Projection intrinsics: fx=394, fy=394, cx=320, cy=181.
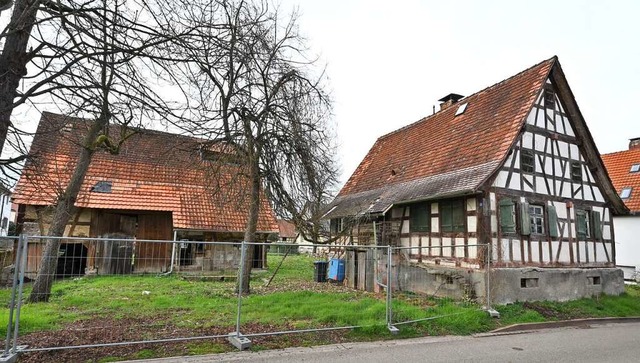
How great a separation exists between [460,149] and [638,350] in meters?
8.35

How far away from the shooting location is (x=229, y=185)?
12031mm

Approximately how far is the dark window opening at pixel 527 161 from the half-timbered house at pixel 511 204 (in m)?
0.03

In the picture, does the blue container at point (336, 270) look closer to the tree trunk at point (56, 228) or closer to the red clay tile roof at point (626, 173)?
the tree trunk at point (56, 228)

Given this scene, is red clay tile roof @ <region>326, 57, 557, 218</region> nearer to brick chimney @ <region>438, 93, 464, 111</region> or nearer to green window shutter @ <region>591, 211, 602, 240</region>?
brick chimney @ <region>438, 93, 464, 111</region>

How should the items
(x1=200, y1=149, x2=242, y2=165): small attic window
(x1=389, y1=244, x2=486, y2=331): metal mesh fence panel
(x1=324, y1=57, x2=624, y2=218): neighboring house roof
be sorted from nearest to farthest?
(x1=389, y1=244, x2=486, y2=331): metal mesh fence panel
(x1=200, y1=149, x2=242, y2=165): small attic window
(x1=324, y1=57, x2=624, y2=218): neighboring house roof

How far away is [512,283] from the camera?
11.6 metres

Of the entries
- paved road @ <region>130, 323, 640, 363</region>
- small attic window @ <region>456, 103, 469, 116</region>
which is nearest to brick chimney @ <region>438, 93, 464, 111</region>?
small attic window @ <region>456, 103, 469, 116</region>

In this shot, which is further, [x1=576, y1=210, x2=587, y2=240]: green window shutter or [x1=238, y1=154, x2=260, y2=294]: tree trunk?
[x1=576, y1=210, x2=587, y2=240]: green window shutter

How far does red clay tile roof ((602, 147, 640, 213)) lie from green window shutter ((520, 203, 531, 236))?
1196 cm

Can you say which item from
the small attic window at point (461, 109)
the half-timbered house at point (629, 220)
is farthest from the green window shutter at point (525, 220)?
the half-timbered house at point (629, 220)

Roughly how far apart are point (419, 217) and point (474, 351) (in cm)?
763

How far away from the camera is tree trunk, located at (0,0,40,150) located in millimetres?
4391

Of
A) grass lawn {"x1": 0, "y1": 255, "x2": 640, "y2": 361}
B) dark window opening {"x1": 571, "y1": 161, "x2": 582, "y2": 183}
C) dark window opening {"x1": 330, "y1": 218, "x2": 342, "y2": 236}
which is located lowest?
grass lawn {"x1": 0, "y1": 255, "x2": 640, "y2": 361}

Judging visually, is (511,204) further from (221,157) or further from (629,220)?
(629,220)
